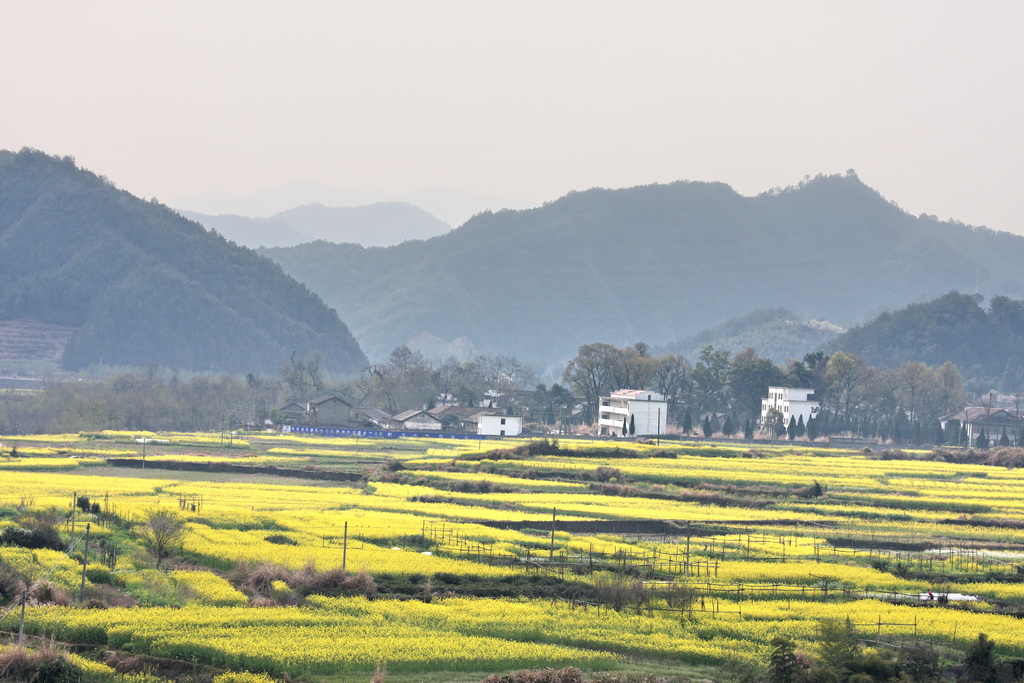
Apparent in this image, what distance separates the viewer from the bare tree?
34656 mm

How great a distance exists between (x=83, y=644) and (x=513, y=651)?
852 cm

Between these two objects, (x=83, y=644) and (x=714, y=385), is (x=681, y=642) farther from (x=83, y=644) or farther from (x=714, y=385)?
(x=714, y=385)

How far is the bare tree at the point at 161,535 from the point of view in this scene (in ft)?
114

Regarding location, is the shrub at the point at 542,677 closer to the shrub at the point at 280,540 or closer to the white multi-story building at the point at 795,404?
the shrub at the point at 280,540

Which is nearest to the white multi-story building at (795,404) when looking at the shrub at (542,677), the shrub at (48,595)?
the shrub at (48,595)

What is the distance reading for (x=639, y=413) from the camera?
111625 millimetres

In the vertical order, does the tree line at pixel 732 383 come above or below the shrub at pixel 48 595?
above

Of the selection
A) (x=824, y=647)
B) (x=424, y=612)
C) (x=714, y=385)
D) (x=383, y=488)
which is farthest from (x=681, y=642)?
(x=714, y=385)

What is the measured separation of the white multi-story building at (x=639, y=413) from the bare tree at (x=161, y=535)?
246ft

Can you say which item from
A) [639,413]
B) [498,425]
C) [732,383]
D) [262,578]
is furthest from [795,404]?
[262,578]

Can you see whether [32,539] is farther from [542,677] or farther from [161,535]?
[542,677]

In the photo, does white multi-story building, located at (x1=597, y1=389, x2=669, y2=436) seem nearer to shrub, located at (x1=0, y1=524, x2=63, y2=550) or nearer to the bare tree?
the bare tree

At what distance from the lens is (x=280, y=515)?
45.9 m

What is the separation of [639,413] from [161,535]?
79.8 metres
